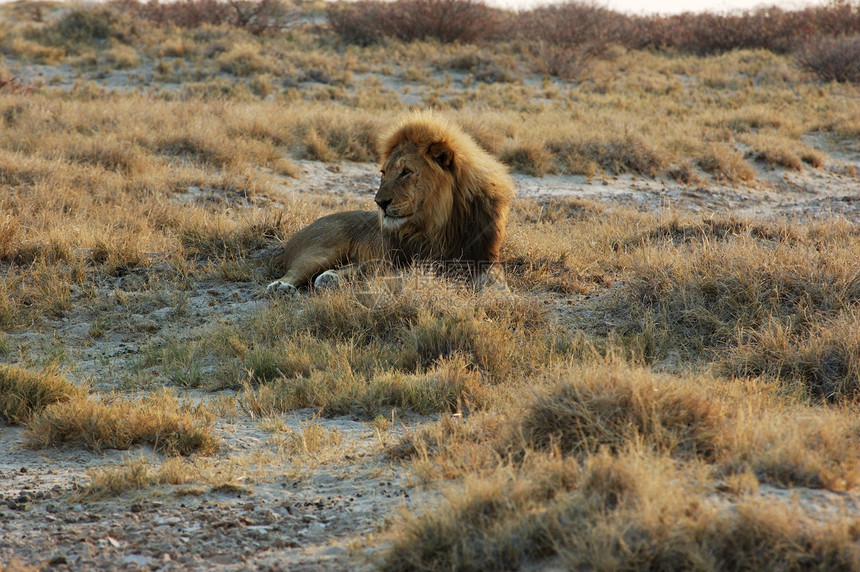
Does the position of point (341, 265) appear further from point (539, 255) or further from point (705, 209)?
point (705, 209)

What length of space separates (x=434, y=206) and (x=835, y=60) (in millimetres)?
22588


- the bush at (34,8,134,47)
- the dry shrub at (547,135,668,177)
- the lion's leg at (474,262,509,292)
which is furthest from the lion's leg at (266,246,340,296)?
the bush at (34,8,134,47)

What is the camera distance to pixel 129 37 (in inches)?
1043

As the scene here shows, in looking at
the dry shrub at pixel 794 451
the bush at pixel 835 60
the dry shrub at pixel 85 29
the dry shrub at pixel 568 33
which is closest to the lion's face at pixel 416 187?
the dry shrub at pixel 794 451

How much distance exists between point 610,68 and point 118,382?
23511 mm

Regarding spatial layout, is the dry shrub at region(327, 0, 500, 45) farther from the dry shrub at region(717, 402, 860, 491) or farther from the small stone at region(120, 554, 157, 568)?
the small stone at region(120, 554, 157, 568)

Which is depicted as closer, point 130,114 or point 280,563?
point 280,563

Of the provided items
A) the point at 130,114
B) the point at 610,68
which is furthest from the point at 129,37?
the point at 610,68

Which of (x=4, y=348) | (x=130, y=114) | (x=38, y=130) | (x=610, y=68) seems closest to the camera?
(x=4, y=348)

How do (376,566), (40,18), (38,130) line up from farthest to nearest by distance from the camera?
(40,18), (38,130), (376,566)

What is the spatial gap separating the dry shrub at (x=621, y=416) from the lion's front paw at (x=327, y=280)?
3.44 metres

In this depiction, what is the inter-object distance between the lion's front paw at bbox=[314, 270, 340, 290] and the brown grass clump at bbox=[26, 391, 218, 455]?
2.67m

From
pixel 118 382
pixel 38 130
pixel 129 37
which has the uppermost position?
pixel 129 37

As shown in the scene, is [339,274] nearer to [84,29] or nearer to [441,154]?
[441,154]
